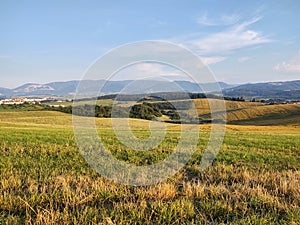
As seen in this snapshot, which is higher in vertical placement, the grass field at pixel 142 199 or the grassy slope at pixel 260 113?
the grass field at pixel 142 199

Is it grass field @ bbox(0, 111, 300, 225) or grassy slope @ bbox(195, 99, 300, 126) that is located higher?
grass field @ bbox(0, 111, 300, 225)

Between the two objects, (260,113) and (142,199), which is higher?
(142,199)

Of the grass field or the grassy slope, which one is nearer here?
the grass field

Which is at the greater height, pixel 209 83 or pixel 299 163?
pixel 209 83

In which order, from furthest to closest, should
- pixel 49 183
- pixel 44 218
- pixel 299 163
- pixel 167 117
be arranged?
pixel 167 117 → pixel 299 163 → pixel 49 183 → pixel 44 218

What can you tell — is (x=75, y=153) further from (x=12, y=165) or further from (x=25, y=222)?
(x=25, y=222)

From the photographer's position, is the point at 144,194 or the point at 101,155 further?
the point at 101,155

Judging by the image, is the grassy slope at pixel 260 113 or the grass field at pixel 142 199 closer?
the grass field at pixel 142 199

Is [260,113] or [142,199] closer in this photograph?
[142,199]

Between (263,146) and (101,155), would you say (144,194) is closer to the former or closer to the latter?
(101,155)

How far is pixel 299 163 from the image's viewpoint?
13.0 m

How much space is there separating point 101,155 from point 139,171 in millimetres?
3590

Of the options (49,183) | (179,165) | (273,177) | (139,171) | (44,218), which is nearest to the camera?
(44,218)

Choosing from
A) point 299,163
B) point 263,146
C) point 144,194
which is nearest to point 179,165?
point 144,194
